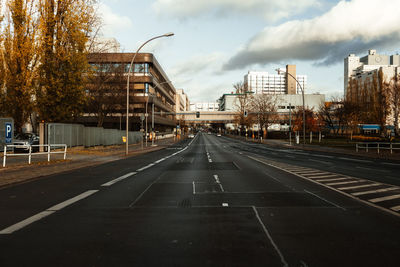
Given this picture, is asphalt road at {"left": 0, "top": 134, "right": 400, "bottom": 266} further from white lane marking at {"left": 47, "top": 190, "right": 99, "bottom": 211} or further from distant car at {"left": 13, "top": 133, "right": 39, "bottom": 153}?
distant car at {"left": 13, "top": 133, "right": 39, "bottom": 153}

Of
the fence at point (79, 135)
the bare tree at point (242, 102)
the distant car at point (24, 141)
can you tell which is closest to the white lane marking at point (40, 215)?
the fence at point (79, 135)

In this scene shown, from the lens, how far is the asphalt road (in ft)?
12.8

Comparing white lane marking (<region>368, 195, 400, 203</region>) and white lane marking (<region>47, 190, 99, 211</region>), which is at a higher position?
white lane marking (<region>368, 195, 400, 203</region>)

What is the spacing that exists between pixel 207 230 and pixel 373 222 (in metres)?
3.00

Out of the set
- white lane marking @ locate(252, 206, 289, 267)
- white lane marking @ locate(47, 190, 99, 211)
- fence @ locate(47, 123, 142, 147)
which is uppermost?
fence @ locate(47, 123, 142, 147)

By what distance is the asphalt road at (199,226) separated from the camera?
12.8 feet

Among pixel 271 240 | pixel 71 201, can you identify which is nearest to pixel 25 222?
pixel 71 201

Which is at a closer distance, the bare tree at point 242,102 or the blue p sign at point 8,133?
the blue p sign at point 8,133

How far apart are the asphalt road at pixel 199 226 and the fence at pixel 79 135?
56.3ft

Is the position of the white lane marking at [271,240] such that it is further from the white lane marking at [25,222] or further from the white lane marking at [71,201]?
the white lane marking at [71,201]

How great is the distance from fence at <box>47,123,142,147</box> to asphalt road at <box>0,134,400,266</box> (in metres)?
17.1

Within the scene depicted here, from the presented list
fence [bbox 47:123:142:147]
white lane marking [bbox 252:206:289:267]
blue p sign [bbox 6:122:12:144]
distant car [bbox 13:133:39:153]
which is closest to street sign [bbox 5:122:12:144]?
blue p sign [bbox 6:122:12:144]

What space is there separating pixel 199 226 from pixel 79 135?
28148mm

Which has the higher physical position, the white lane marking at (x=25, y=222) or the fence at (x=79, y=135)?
the fence at (x=79, y=135)
